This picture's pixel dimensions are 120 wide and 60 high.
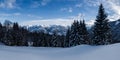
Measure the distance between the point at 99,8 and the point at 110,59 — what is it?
27476mm

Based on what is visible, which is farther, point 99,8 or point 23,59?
point 99,8

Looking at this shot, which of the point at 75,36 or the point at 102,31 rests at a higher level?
the point at 102,31

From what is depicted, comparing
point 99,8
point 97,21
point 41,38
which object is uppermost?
point 99,8

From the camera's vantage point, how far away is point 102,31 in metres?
35.3

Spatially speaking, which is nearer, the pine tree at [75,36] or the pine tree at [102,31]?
the pine tree at [102,31]

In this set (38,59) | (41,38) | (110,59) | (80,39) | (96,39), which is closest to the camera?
(110,59)

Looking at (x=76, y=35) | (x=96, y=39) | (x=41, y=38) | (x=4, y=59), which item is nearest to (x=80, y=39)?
(x=76, y=35)

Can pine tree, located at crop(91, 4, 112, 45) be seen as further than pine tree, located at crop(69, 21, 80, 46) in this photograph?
No

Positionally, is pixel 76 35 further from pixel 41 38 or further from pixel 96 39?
pixel 41 38

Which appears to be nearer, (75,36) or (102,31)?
(102,31)

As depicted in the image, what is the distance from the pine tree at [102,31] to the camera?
35062 millimetres

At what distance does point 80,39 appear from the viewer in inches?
1666

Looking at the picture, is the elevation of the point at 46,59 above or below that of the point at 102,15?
below

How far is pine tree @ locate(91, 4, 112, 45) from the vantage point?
35062 millimetres
